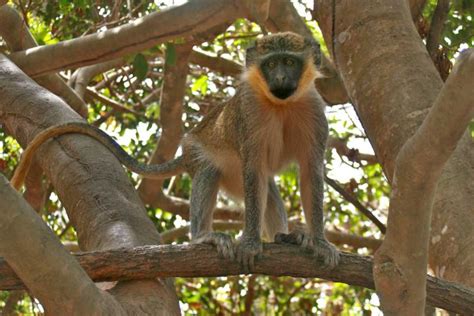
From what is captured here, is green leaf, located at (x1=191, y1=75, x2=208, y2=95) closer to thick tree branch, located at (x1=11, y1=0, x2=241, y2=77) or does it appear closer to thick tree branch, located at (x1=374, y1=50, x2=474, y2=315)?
thick tree branch, located at (x1=11, y1=0, x2=241, y2=77)

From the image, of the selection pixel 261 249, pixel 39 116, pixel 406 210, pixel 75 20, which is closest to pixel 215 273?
pixel 261 249

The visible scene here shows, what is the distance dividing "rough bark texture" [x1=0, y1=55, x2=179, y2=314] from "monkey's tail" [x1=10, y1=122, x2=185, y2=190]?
0.07 m

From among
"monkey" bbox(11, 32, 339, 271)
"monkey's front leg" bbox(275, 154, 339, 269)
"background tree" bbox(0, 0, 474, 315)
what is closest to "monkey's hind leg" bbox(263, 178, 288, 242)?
"monkey" bbox(11, 32, 339, 271)

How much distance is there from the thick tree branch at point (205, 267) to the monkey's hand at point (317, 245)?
0.05 m

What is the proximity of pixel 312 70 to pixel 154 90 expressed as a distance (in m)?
4.02

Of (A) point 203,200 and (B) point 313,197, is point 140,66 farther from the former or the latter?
(B) point 313,197

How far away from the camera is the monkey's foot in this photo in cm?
455

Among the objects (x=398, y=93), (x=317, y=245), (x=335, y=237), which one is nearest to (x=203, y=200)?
(x=317, y=245)

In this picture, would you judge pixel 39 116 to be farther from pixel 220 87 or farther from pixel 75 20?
pixel 220 87

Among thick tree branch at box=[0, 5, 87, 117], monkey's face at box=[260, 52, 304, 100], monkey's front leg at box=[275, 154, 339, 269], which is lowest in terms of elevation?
monkey's front leg at box=[275, 154, 339, 269]

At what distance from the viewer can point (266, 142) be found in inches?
215

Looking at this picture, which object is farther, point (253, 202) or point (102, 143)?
point (102, 143)

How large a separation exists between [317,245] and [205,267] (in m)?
0.76

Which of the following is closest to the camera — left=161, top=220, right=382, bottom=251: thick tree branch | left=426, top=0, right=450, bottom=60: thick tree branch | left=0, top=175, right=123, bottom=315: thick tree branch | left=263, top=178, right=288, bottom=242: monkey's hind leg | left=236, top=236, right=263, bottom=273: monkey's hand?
left=0, top=175, right=123, bottom=315: thick tree branch
